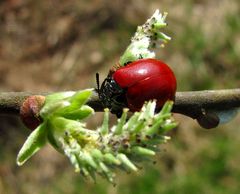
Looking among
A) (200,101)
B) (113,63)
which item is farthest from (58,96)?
(113,63)

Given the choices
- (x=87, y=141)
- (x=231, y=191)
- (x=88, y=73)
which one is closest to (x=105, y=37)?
(x=88, y=73)

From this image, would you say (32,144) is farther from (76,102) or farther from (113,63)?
(113,63)

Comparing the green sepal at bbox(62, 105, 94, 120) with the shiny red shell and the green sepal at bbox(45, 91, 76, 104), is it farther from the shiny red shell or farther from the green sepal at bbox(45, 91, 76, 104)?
the shiny red shell

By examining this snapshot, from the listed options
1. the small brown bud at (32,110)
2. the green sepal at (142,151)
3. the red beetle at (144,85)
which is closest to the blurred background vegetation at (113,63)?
the red beetle at (144,85)

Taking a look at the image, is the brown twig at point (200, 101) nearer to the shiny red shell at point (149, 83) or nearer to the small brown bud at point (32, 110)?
the shiny red shell at point (149, 83)

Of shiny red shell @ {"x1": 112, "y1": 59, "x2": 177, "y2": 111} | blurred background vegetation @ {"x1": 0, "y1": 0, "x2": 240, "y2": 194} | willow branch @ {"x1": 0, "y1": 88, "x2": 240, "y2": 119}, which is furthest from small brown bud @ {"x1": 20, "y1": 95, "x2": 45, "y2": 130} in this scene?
blurred background vegetation @ {"x1": 0, "y1": 0, "x2": 240, "y2": 194}

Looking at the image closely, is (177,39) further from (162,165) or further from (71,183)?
(71,183)
